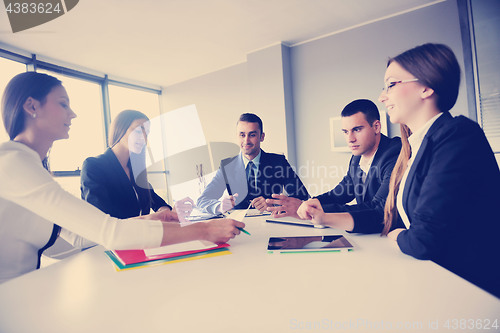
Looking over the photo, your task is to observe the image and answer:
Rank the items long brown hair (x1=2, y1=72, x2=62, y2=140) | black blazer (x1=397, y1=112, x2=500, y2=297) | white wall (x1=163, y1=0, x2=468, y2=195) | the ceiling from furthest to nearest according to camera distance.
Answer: white wall (x1=163, y1=0, x2=468, y2=195)
the ceiling
long brown hair (x1=2, y1=72, x2=62, y2=140)
black blazer (x1=397, y1=112, x2=500, y2=297)

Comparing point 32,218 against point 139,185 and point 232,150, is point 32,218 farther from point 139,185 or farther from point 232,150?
point 232,150

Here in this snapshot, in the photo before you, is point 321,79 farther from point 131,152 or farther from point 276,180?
point 131,152

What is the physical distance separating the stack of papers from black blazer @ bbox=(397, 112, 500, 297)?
67 centimetres

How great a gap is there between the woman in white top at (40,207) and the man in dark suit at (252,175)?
1.52 metres

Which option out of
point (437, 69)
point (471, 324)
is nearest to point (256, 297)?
point (471, 324)

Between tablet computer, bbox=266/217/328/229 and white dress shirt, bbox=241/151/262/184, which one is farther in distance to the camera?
white dress shirt, bbox=241/151/262/184

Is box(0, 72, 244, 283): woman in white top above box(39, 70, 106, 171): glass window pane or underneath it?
underneath

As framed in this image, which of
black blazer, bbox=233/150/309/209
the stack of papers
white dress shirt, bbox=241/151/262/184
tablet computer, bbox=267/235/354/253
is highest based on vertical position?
white dress shirt, bbox=241/151/262/184

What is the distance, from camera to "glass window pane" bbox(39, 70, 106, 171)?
487 cm

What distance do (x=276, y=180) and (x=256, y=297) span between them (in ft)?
6.92

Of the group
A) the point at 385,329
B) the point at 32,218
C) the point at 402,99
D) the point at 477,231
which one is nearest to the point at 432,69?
the point at 402,99

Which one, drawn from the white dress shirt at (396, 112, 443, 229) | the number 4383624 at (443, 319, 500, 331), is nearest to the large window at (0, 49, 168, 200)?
A: the white dress shirt at (396, 112, 443, 229)

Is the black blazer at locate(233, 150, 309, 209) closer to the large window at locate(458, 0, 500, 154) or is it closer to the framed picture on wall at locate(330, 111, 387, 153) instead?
the framed picture on wall at locate(330, 111, 387, 153)

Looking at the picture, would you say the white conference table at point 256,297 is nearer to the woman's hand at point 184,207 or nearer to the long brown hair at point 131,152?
the woman's hand at point 184,207
